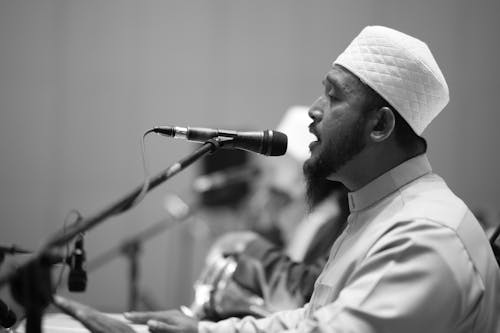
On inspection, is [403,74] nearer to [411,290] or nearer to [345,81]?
[345,81]

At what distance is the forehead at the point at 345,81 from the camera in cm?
180

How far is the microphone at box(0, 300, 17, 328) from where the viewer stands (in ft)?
5.58

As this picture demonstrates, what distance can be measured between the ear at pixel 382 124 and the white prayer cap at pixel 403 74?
0.10 feet

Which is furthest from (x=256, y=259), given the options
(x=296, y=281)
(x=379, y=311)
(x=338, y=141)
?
(x=379, y=311)

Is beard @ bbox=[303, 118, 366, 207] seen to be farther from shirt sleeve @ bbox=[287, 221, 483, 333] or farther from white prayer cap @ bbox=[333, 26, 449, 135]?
shirt sleeve @ bbox=[287, 221, 483, 333]

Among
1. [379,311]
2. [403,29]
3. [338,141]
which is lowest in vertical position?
[379,311]

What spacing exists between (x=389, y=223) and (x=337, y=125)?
0.37 meters

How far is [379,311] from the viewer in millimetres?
1367

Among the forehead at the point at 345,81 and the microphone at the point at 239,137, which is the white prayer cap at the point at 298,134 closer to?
the forehead at the point at 345,81

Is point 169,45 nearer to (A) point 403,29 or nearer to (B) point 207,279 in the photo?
(A) point 403,29

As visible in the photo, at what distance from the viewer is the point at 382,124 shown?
178cm

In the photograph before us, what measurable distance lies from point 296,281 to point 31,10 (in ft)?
15.2

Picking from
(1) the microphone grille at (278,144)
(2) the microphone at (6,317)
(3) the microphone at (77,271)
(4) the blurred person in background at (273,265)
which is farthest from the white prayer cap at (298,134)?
(2) the microphone at (6,317)

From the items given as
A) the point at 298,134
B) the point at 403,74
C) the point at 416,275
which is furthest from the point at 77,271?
the point at 298,134
